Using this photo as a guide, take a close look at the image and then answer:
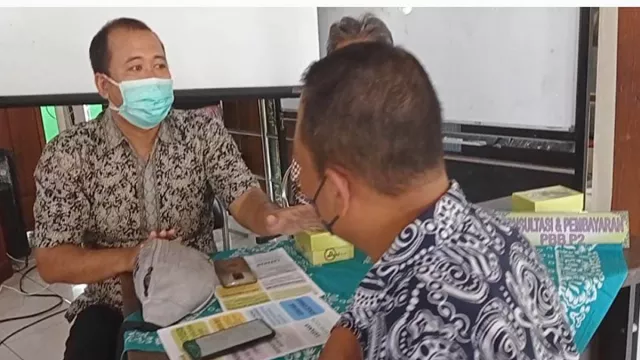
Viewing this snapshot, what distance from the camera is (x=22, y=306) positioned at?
3.01 meters

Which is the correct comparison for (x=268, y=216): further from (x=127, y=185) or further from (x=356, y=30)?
(x=356, y=30)

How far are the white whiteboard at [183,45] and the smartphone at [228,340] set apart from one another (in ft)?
5.16

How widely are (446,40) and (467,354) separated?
7.03 feet

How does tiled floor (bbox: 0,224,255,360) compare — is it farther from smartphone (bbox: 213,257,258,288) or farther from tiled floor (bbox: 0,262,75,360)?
smartphone (bbox: 213,257,258,288)

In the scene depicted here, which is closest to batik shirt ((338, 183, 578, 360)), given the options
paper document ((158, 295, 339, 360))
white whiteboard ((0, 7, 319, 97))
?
paper document ((158, 295, 339, 360))

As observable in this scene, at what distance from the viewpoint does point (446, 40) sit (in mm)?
2555

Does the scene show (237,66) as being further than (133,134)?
Yes

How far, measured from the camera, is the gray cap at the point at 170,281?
3.36 feet

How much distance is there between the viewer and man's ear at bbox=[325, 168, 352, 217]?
2.28 ft

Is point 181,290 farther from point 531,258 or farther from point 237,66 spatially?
point 237,66

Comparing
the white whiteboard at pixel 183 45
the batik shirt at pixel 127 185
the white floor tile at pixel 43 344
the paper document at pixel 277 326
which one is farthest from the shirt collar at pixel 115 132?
the white floor tile at pixel 43 344

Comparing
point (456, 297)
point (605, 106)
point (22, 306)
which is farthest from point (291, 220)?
point (22, 306)

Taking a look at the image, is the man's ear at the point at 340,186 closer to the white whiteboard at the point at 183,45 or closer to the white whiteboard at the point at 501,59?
the white whiteboard at the point at 501,59
